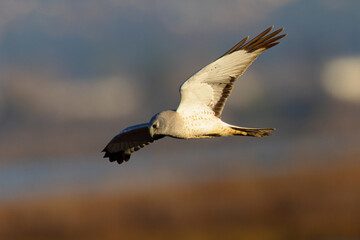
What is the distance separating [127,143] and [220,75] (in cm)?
164

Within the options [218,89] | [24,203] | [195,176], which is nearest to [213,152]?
[195,176]

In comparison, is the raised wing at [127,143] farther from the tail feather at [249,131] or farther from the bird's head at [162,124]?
the tail feather at [249,131]

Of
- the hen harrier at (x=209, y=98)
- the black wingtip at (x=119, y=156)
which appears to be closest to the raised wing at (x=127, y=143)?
the black wingtip at (x=119, y=156)

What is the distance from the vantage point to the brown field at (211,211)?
592 inches

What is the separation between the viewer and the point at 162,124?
8.74m

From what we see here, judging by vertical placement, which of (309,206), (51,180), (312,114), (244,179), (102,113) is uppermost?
(102,113)

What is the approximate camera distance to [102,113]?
65062 millimetres

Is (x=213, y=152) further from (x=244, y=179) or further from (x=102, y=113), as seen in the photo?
(x=102, y=113)

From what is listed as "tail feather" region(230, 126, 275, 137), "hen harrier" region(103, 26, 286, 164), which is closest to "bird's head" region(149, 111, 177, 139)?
"hen harrier" region(103, 26, 286, 164)

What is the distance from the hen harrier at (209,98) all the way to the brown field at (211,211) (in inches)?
226

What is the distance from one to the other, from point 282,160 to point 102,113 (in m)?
43.1

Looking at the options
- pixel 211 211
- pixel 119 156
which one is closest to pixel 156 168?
pixel 211 211

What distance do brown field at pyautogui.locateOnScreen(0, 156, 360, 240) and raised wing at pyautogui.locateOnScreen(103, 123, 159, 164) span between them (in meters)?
4.73

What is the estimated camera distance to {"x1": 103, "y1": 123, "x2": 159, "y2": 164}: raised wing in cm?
984
